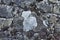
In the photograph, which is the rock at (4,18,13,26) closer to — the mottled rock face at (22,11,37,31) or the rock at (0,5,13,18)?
the rock at (0,5,13,18)

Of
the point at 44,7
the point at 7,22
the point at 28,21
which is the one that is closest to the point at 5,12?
the point at 7,22

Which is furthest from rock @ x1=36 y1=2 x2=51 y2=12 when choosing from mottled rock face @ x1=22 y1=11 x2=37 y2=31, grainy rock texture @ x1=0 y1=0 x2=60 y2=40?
mottled rock face @ x1=22 y1=11 x2=37 y2=31

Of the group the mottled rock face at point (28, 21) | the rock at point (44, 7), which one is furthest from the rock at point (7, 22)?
the rock at point (44, 7)

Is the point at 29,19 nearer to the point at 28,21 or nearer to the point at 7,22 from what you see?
the point at 28,21

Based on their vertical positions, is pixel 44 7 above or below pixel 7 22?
above

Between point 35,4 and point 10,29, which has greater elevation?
point 35,4

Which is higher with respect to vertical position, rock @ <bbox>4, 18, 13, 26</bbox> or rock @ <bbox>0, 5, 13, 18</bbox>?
rock @ <bbox>0, 5, 13, 18</bbox>

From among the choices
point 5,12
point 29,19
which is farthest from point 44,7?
point 5,12

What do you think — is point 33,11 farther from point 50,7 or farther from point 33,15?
point 50,7

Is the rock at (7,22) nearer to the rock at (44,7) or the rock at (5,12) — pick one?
the rock at (5,12)

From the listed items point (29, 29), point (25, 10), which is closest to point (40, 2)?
point (25, 10)

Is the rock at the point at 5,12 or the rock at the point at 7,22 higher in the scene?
the rock at the point at 5,12
